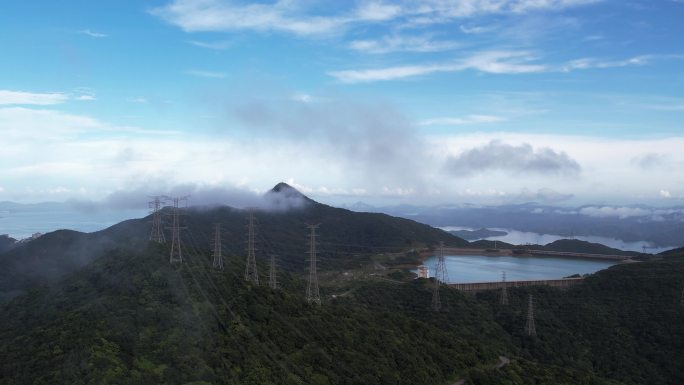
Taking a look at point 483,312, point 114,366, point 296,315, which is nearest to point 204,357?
point 114,366

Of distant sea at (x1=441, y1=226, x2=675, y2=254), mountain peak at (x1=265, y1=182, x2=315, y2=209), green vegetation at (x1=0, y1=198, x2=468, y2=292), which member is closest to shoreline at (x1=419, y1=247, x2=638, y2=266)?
green vegetation at (x1=0, y1=198, x2=468, y2=292)

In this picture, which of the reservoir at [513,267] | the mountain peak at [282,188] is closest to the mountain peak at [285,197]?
the mountain peak at [282,188]

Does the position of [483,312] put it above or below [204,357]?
below

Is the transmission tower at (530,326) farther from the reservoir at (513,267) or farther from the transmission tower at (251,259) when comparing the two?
the reservoir at (513,267)

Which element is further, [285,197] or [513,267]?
[285,197]

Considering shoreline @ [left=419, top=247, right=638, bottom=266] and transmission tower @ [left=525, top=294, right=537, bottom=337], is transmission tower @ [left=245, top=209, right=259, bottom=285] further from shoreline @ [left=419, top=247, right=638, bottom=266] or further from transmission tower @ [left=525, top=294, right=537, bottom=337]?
shoreline @ [left=419, top=247, right=638, bottom=266]

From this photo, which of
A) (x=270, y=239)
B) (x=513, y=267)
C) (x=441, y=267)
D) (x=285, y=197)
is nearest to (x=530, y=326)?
(x=441, y=267)

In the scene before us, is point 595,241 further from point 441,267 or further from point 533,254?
point 441,267

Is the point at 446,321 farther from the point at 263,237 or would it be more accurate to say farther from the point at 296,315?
the point at 263,237
